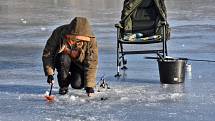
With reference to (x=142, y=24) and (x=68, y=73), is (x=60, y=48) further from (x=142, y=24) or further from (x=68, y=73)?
(x=142, y=24)

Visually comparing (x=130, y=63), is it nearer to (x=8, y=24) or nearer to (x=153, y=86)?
(x=153, y=86)

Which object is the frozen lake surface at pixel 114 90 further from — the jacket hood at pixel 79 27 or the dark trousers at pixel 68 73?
the jacket hood at pixel 79 27

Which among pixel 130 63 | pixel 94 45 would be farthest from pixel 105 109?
pixel 130 63

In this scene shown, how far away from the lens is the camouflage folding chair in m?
8.95

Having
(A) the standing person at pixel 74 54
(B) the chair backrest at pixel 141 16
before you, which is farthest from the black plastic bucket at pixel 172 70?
(B) the chair backrest at pixel 141 16

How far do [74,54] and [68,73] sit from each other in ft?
0.90

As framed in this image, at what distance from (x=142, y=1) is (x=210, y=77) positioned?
2108mm

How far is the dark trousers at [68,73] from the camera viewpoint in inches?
279

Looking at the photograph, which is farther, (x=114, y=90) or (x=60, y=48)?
(x=114, y=90)

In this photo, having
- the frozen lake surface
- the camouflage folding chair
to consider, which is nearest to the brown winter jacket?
the frozen lake surface

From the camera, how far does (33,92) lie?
744 cm

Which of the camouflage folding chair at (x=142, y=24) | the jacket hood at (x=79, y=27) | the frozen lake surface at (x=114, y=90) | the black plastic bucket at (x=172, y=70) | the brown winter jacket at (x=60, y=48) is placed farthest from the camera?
the camouflage folding chair at (x=142, y=24)

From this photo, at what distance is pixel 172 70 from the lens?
781 cm

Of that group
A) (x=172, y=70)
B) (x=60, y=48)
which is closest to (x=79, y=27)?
(x=60, y=48)
